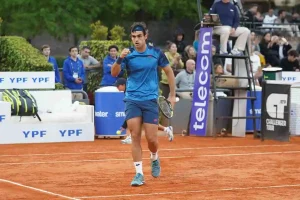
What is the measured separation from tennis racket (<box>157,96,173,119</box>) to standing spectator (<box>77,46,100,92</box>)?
9.42 m

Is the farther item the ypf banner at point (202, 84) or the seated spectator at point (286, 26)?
the seated spectator at point (286, 26)

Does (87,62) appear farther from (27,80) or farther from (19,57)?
(27,80)

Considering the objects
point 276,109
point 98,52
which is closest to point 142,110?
point 276,109

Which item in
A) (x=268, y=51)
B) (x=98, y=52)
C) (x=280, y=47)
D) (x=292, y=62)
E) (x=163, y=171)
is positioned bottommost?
(x=163, y=171)

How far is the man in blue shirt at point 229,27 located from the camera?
20266mm

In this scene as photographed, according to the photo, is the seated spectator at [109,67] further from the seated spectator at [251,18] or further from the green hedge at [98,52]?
the seated spectator at [251,18]

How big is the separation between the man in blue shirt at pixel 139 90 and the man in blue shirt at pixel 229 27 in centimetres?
760

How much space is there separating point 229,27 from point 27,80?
14.8 feet

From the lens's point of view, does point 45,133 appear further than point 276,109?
No

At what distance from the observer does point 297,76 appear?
77.5 feet

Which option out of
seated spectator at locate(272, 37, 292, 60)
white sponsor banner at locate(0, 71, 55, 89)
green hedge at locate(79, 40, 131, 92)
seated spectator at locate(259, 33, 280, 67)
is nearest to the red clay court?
white sponsor banner at locate(0, 71, 55, 89)

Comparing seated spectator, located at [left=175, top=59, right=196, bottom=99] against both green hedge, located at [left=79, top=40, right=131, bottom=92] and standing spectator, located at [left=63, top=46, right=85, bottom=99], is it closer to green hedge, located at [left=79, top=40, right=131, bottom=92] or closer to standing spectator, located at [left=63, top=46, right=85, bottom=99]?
green hedge, located at [left=79, top=40, right=131, bottom=92]

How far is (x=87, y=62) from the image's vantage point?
23203mm

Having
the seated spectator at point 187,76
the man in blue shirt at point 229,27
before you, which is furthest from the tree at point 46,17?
the man in blue shirt at point 229,27
